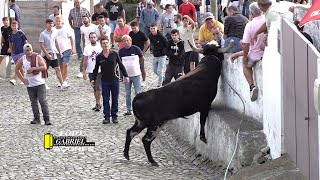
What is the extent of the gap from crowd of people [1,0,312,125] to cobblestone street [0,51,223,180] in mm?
540

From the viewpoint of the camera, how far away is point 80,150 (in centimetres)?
1670

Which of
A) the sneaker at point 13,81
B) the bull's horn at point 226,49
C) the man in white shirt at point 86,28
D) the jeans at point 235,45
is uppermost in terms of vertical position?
the bull's horn at point 226,49

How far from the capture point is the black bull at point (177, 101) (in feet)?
51.4

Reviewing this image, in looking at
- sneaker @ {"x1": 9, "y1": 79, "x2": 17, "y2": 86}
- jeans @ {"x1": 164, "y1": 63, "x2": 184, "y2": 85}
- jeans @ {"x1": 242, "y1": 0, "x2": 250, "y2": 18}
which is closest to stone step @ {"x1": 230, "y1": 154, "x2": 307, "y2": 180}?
jeans @ {"x1": 164, "y1": 63, "x2": 184, "y2": 85}

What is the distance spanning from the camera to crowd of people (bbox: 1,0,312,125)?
14.6m

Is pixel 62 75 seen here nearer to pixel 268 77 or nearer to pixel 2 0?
pixel 2 0

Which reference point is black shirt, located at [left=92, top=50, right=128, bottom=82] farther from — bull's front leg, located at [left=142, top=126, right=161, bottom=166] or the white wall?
the white wall

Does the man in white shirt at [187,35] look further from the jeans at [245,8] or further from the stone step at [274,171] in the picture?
the stone step at [274,171]

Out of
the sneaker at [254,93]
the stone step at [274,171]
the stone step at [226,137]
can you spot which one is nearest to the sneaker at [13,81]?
the stone step at [226,137]

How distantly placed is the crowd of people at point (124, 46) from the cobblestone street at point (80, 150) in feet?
1.77

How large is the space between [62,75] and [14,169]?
9.03 m

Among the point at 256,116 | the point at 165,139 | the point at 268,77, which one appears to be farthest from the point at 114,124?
the point at 268,77

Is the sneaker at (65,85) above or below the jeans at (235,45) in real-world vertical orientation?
below

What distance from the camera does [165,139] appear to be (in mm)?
18062
